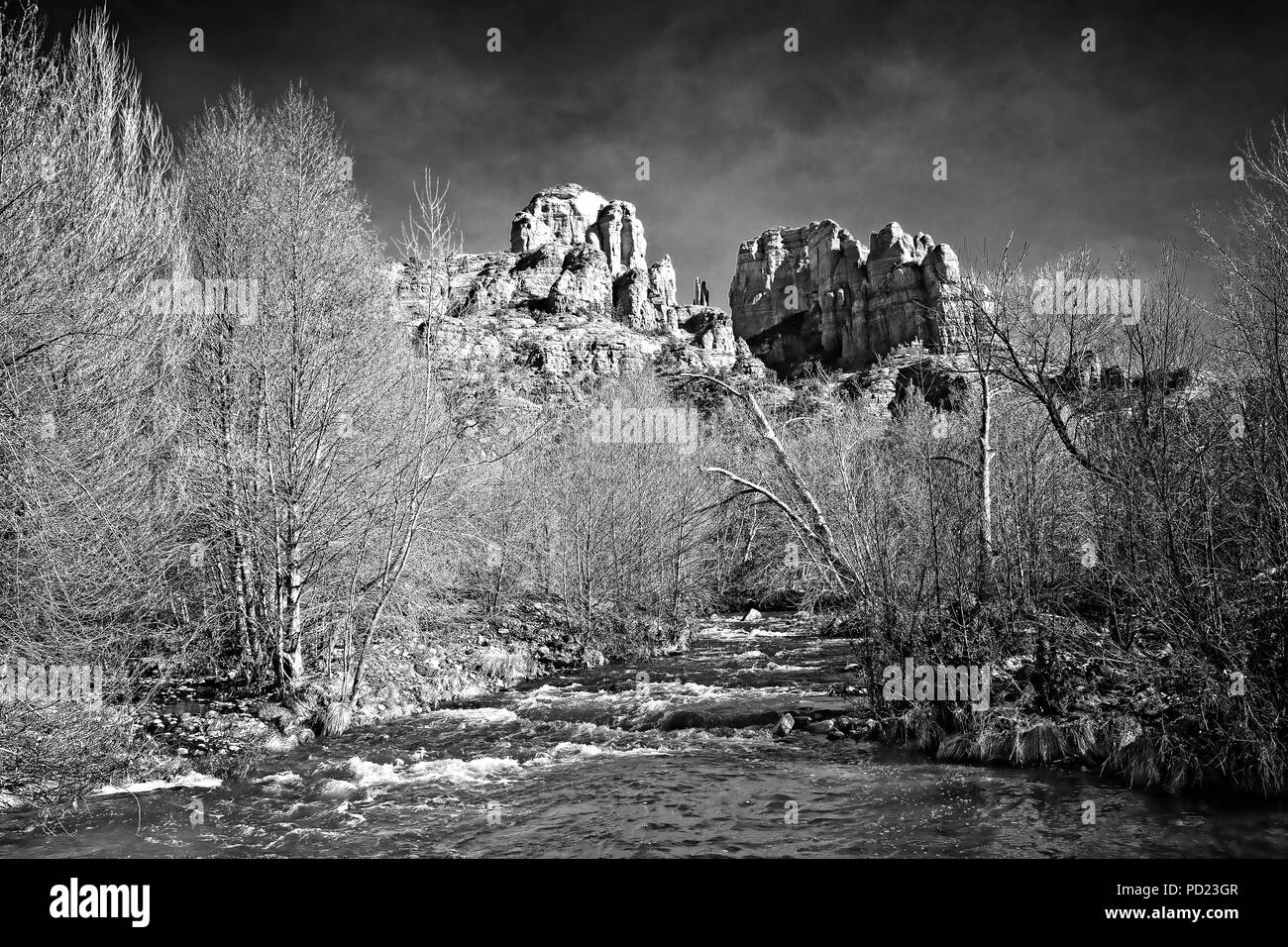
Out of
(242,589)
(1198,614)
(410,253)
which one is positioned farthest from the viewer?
(242,589)

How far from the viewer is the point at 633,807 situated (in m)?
7.89

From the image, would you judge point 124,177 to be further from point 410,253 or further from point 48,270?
point 410,253

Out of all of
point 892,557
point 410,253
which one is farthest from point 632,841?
point 410,253

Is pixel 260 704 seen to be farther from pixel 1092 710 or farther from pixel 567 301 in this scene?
pixel 567 301

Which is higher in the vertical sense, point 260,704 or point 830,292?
point 830,292

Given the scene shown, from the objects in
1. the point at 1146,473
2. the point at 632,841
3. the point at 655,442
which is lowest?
the point at 632,841

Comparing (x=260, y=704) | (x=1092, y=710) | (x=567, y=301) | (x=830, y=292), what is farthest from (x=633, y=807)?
(x=830, y=292)

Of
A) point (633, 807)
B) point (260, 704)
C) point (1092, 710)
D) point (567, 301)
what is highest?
point (567, 301)

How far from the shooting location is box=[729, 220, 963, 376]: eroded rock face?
113 meters

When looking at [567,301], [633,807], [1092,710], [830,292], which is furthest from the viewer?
[830,292]

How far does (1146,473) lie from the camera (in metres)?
8.29

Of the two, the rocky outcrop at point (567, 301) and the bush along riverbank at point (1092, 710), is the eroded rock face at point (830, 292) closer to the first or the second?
the rocky outcrop at point (567, 301)

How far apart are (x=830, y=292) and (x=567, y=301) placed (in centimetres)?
4921
